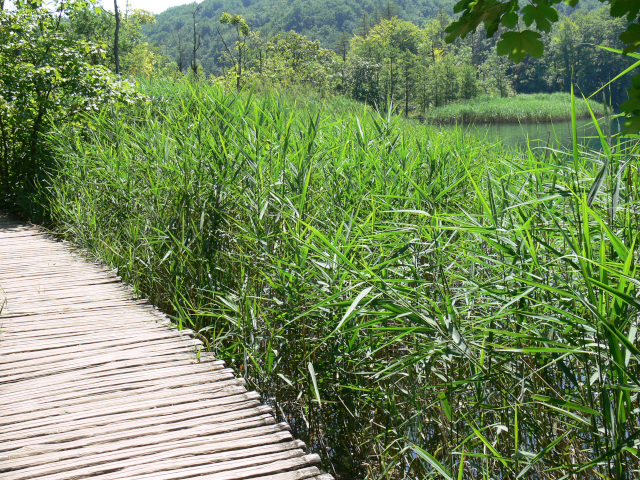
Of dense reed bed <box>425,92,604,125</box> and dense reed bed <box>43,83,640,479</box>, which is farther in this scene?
dense reed bed <box>425,92,604,125</box>

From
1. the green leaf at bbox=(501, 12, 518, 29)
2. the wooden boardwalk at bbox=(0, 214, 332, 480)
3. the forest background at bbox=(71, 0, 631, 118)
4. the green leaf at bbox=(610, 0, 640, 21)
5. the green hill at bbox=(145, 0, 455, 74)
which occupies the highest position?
the green hill at bbox=(145, 0, 455, 74)

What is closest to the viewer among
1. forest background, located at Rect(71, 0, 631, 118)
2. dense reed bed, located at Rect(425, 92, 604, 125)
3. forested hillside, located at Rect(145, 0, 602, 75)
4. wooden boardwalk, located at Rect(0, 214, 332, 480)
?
wooden boardwalk, located at Rect(0, 214, 332, 480)

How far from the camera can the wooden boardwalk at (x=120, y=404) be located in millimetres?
2047

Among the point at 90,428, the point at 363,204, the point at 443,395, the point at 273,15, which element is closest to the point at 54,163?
the point at 363,204

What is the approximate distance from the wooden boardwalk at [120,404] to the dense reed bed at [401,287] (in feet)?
0.91

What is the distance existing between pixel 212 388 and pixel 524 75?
2323 inches

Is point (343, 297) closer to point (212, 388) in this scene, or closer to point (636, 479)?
point (212, 388)

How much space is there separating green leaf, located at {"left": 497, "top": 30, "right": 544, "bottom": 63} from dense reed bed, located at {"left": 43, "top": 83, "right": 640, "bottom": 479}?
51 centimetres

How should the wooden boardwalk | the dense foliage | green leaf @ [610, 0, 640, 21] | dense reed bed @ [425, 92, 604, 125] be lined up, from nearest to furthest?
green leaf @ [610, 0, 640, 21], the wooden boardwalk, the dense foliage, dense reed bed @ [425, 92, 604, 125]

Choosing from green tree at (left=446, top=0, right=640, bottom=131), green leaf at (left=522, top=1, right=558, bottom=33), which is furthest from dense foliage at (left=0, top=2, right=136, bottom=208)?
green leaf at (left=522, top=1, right=558, bottom=33)

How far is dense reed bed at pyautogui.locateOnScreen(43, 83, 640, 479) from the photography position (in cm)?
184

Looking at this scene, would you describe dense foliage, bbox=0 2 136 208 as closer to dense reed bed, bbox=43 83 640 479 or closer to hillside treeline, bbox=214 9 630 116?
dense reed bed, bbox=43 83 640 479

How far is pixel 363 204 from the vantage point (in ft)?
11.5

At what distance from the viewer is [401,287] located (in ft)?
7.22
